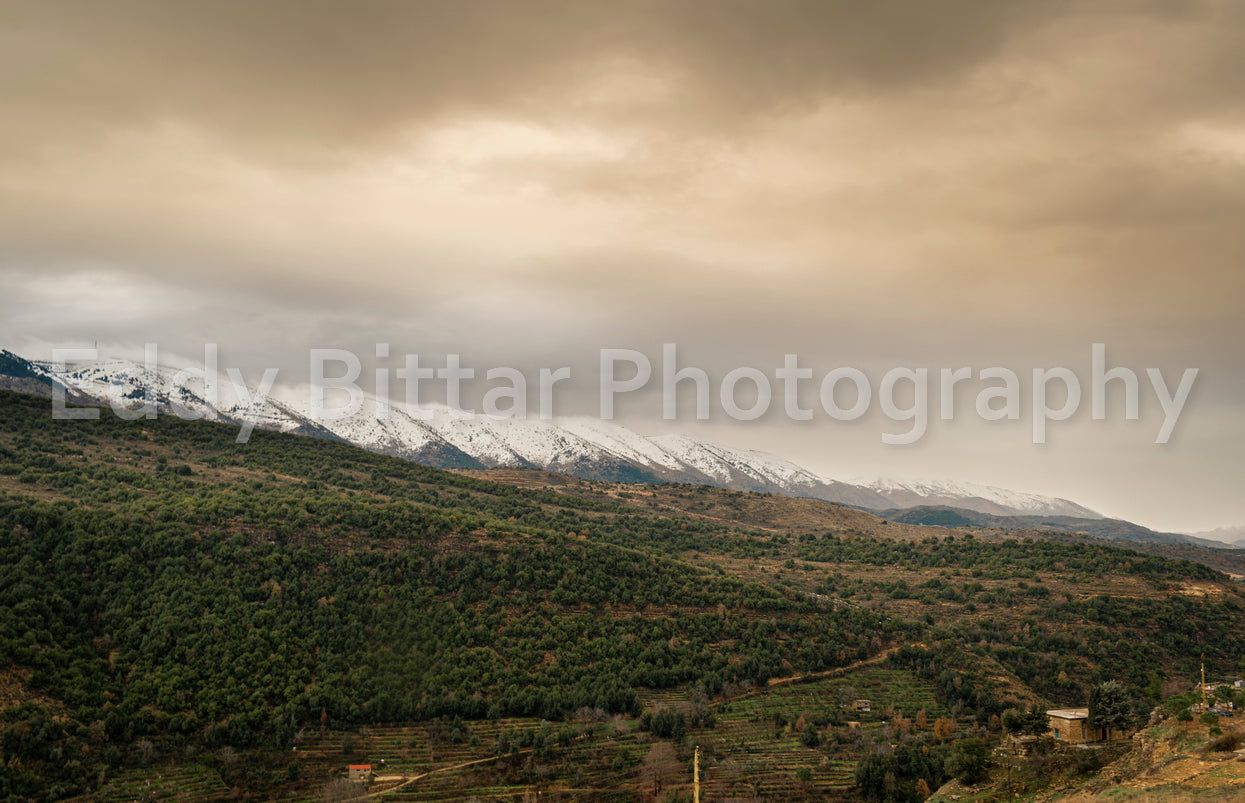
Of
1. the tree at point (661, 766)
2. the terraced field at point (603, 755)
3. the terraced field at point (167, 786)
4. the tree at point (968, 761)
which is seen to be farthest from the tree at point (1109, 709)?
the terraced field at point (167, 786)

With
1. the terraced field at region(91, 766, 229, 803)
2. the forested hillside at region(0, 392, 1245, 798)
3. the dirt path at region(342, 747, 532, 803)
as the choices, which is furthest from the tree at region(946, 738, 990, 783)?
the terraced field at region(91, 766, 229, 803)

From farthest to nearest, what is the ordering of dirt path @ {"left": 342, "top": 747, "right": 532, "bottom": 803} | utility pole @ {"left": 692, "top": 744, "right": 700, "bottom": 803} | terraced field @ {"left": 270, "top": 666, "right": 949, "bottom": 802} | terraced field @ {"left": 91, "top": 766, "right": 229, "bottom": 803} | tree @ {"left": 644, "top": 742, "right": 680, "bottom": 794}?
1. tree @ {"left": 644, "top": 742, "right": 680, "bottom": 794}
2. terraced field @ {"left": 270, "top": 666, "right": 949, "bottom": 802}
3. dirt path @ {"left": 342, "top": 747, "right": 532, "bottom": 803}
4. terraced field @ {"left": 91, "top": 766, "right": 229, "bottom": 803}
5. utility pole @ {"left": 692, "top": 744, "right": 700, "bottom": 803}

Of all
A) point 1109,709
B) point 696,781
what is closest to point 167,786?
point 696,781

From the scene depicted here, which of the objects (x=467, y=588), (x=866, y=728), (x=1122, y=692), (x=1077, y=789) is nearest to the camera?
(x=1077, y=789)

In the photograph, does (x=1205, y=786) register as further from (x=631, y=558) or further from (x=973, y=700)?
(x=631, y=558)

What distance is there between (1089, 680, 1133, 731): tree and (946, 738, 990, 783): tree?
21.1 feet

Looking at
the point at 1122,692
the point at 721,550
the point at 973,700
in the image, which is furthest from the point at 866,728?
the point at 721,550

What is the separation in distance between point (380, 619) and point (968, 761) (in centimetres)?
4223

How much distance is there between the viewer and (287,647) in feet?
168

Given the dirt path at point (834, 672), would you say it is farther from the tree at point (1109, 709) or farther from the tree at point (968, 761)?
the tree at point (1109, 709)

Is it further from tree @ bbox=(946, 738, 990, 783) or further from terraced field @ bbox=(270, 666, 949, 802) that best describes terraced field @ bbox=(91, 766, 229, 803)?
tree @ bbox=(946, 738, 990, 783)

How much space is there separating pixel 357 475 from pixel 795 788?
73.5m

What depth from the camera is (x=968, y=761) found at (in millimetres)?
37438

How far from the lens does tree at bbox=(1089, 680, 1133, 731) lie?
130 ft
